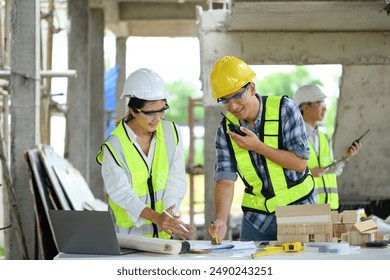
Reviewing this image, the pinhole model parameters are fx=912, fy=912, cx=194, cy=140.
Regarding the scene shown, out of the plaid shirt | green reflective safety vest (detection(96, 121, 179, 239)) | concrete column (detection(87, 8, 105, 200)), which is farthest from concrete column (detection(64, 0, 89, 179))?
the plaid shirt

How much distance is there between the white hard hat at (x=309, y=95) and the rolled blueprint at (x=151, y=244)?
4.35 meters

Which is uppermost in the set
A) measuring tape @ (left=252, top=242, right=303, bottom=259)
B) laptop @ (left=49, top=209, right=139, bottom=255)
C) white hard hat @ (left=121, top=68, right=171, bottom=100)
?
white hard hat @ (left=121, top=68, right=171, bottom=100)

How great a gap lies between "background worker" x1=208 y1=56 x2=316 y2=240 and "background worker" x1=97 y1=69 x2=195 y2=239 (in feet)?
1.05

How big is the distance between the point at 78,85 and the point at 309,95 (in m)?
6.02

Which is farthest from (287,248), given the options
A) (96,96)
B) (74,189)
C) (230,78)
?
(96,96)

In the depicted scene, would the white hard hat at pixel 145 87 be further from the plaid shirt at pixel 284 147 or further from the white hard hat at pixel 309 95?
the white hard hat at pixel 309 95

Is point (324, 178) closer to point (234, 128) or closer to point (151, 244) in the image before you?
point (234, 128)

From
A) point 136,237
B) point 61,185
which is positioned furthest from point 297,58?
point 136,237

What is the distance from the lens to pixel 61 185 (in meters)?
9.09

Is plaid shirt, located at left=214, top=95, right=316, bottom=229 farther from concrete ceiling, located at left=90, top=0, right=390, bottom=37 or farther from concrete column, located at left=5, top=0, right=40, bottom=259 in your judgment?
concrete column, located at left=5, top=0, right=40, bottom=259

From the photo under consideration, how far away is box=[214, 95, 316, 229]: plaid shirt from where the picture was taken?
606cm

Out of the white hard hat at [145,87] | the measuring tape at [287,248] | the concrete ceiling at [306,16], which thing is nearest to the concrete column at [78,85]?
the concrete ceiling at [306,16]

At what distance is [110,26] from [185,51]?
1216 inches

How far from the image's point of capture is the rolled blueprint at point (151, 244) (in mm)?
5176
